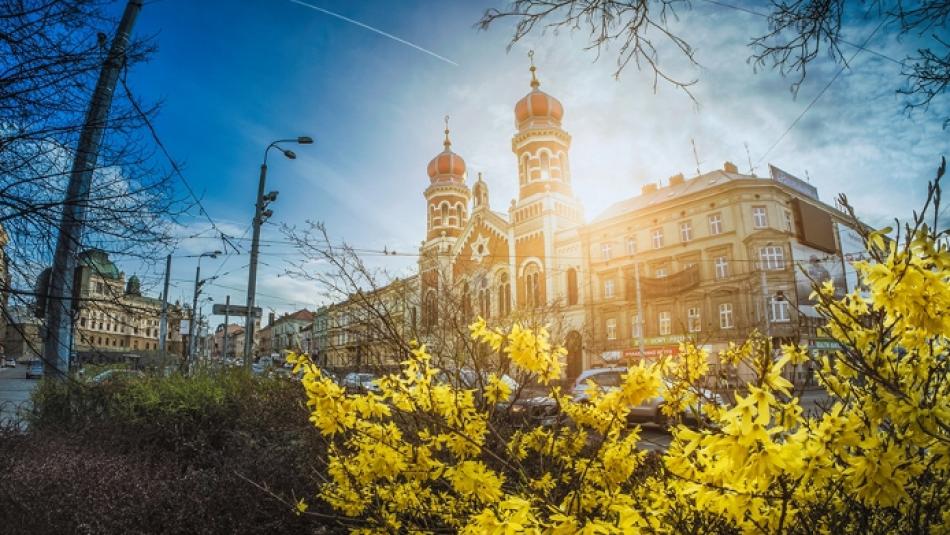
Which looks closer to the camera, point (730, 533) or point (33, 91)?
point (730, 533)

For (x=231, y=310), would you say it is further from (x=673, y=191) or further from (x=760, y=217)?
(x=673, y=191)

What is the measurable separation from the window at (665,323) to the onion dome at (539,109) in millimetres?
17029

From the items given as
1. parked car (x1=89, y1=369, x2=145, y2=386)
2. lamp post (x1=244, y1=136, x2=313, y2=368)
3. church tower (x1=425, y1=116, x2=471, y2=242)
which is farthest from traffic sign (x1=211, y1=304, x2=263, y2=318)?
church tower (x1=425, y1=116, x2=471, y2=242)

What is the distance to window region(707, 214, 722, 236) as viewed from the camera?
89.6 ft

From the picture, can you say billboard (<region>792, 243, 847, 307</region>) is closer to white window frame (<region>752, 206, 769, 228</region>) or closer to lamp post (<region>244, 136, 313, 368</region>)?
white window frame (<region>752, 206, 769, 228</region>)

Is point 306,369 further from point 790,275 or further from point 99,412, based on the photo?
point 790,275

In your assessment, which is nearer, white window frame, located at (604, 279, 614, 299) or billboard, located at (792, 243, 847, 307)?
billboard, located at (792, 243, 847, 307)

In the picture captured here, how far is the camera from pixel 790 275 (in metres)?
24.7

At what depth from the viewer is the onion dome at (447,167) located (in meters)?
45.0

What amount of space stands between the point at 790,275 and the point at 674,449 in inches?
1081

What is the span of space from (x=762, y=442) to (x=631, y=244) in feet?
103

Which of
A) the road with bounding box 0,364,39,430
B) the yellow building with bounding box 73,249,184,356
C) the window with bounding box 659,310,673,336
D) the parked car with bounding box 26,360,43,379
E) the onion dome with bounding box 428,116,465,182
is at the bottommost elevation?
the road with bounding box 0,364,39,430

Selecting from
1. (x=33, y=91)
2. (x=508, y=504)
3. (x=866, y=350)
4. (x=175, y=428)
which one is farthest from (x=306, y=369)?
(x=175, y=428)

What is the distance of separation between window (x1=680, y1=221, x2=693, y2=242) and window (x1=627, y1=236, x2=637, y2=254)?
119 inches
